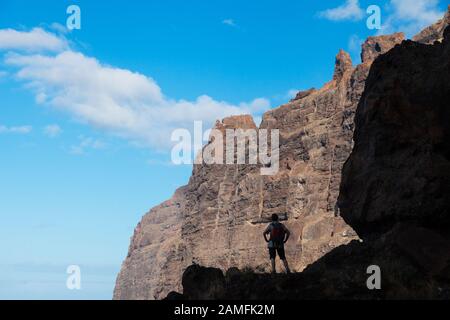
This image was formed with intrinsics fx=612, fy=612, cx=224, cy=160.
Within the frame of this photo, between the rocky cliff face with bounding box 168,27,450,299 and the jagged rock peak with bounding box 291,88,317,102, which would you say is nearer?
the rocky cliff face with bounding box 168,27,450,299

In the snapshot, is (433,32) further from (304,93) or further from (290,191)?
(290,191)

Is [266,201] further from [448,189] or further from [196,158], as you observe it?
[448,189]

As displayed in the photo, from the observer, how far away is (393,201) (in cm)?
1756

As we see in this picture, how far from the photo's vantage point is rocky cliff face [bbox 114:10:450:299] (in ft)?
412

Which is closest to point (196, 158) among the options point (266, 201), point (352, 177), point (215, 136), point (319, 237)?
point (215, 136)

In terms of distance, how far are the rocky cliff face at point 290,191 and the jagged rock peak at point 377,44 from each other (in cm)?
24

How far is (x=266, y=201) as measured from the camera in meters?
139

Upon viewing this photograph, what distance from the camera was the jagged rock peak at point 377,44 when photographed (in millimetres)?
148587

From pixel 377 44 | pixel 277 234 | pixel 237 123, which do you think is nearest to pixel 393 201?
pixel 277 234

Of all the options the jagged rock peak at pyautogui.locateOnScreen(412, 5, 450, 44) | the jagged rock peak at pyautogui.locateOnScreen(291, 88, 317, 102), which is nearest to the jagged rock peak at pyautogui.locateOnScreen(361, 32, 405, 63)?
the jagged rock peak at pyautogui.locateOnScreen(412, 5, 450, 44)

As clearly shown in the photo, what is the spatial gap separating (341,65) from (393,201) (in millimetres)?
132488

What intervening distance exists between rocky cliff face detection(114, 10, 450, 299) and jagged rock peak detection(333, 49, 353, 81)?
24 cm

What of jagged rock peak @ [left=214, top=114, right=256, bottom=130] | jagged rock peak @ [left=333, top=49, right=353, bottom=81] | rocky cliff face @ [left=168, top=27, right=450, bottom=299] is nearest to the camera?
rocky cliff face @ [left=168, top=27, right=450, bottom=299]

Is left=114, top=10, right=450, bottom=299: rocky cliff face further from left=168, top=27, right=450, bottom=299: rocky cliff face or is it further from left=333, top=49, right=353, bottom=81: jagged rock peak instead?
left=168, top=27, right=450, bottom=299: rocky cliff face
